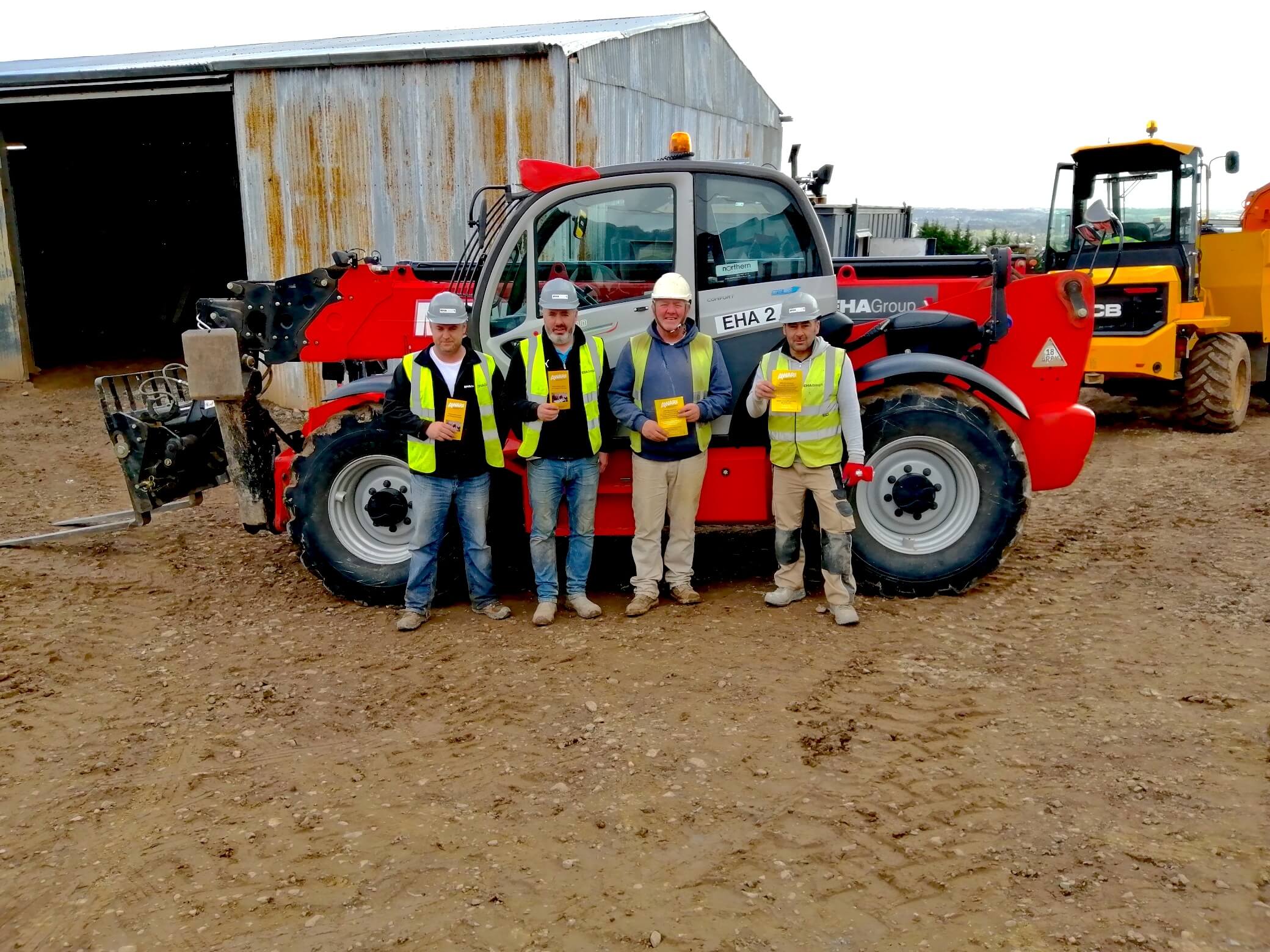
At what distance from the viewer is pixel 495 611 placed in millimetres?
6297

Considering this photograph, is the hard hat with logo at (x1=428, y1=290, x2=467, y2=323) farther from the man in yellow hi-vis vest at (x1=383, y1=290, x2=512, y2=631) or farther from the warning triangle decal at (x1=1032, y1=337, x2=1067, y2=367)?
the warning triangle decal at (x1=1032, y1=337, x2=1067, y2=367)

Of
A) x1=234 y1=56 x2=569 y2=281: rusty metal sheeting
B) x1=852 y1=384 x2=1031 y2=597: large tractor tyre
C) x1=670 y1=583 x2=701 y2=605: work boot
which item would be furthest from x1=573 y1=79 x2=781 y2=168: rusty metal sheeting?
x1=670 y1=583 x2=701 y2=605: work boot

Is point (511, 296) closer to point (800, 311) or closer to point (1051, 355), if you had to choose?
point (800, 311)

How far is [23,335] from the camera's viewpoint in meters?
15.1

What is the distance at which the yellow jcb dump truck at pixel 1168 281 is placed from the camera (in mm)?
11242

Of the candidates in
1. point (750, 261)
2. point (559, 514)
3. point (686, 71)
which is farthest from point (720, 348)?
point (686, 71)

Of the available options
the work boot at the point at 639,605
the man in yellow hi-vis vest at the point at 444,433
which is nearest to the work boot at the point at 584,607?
the work boot at the point at 639,605

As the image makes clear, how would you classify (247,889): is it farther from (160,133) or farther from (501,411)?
(160,133)

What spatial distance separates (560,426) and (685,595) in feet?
3.98

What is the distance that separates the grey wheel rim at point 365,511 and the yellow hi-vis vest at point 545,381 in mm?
842

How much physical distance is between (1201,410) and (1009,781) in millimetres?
8670

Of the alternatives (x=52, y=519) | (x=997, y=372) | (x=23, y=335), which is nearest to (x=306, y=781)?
(x=997, y=372)

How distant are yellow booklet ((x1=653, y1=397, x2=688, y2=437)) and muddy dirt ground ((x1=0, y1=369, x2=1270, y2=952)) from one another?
1044 millimetres

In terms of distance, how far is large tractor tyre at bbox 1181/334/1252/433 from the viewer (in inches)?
447
